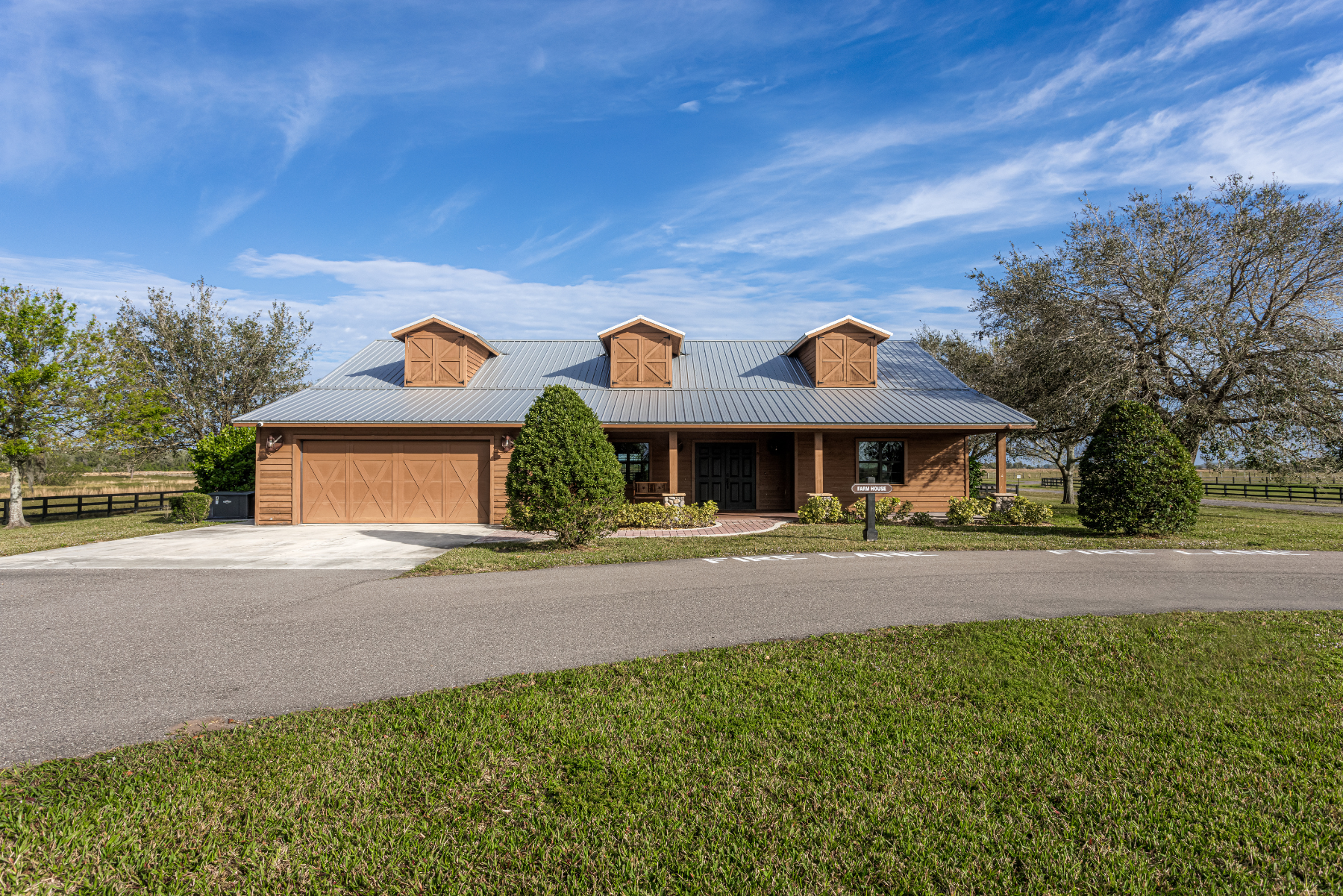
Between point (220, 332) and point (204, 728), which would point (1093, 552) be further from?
point (220, 332)

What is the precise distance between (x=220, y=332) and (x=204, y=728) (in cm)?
3009

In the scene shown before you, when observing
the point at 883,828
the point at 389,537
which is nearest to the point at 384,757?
the point at 883,828

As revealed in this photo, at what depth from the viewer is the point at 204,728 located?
12.1ft

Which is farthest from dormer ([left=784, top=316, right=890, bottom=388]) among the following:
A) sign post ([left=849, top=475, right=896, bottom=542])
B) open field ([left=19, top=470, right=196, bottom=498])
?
open field ([left=19, top=470, right=196, bottom=498])

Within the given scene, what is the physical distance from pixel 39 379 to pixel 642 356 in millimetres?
17427

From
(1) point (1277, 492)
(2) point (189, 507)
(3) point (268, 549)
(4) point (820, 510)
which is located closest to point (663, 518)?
(4) point (820, 510)

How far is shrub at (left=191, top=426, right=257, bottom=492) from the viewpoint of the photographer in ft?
64.1

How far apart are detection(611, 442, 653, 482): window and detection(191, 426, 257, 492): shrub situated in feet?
37.8

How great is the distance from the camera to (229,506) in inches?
696

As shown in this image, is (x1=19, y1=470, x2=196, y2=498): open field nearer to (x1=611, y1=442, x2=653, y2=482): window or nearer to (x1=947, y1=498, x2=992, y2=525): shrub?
(x1=611, y1=442, x2=653, y2=482): window

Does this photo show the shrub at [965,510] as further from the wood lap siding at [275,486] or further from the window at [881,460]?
the wood lap siding at [275,486]

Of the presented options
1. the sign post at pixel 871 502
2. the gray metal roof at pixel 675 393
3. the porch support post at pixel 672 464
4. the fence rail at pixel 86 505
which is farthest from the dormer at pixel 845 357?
the fence rail at pixel 86 505

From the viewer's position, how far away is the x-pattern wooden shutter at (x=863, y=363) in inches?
752

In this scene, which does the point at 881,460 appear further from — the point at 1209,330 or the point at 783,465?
the point at 1209,330
